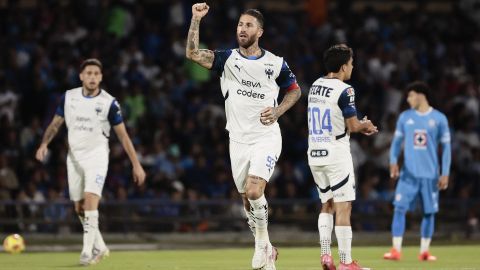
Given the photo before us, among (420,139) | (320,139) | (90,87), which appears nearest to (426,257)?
(420,139)

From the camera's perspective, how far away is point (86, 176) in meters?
15.9

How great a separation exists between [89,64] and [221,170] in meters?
9.41

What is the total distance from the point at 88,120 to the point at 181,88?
10.6 metres

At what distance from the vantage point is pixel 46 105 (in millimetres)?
24641

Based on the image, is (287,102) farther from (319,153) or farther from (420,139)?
(420,139)

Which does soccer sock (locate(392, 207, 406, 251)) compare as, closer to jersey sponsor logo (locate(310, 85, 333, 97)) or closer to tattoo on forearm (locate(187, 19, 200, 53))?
jersey sponsor logo (locate(310, 85, 333, 97))

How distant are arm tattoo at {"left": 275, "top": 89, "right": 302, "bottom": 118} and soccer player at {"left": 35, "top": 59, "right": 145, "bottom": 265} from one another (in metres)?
3.22

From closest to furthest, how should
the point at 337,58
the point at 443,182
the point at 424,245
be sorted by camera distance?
the point at 337,58 < the point at 424,245 < the point at 443,182

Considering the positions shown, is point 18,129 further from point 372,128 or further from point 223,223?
point 372,128

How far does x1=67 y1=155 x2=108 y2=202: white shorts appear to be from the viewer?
1586 centimetres

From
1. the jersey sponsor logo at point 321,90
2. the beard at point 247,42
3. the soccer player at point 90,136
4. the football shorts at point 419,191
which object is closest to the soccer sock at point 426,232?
the football shorts at point 419,191

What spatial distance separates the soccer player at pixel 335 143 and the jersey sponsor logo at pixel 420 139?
4.64 meters

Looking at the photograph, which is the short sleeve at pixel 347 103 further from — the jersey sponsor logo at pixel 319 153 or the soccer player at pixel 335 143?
the jersey sponsor logo at pixel 319 153

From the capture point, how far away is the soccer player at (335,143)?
12875 millimetres
